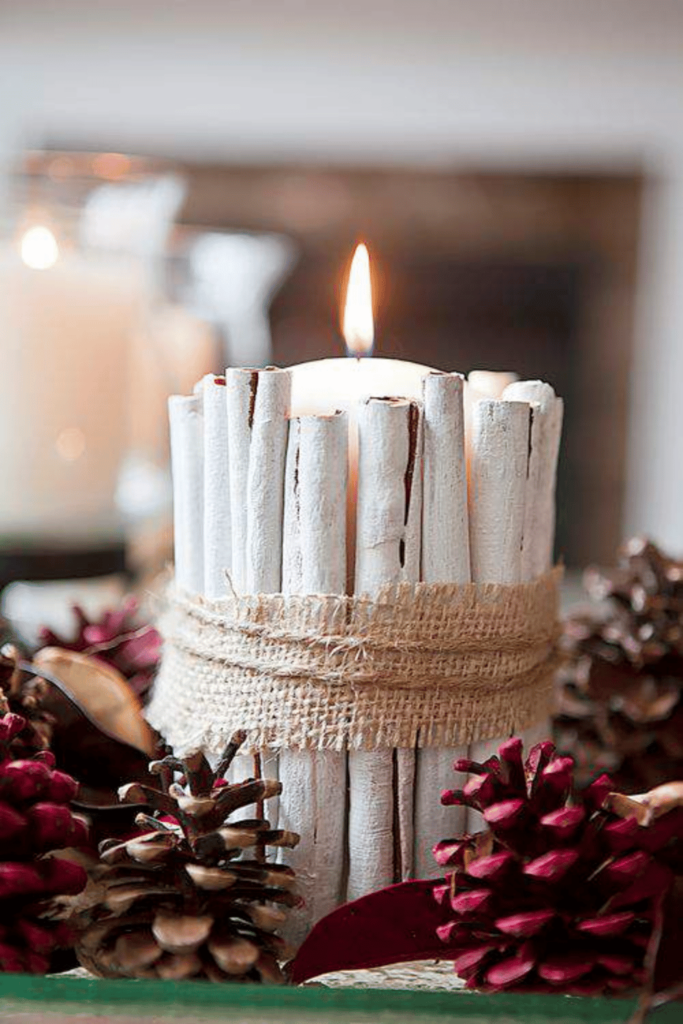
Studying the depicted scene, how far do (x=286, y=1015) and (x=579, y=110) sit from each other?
303cm

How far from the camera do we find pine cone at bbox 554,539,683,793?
0.46m

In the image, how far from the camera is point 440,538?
1.07ft

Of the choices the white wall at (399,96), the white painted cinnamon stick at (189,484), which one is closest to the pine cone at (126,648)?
the white painted cinnamon stick at (189,484)

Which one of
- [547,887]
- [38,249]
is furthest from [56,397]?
[547,887]

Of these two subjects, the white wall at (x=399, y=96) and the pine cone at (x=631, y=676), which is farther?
the white wall at (x=399, y=96)

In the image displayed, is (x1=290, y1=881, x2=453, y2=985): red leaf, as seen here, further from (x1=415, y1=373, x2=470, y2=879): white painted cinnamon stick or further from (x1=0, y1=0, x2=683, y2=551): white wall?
(x1=0, y1=0, x2=683, y2=551): white wall

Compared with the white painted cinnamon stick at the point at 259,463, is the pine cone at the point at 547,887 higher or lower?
lower

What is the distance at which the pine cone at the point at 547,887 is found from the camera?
0.88 feet

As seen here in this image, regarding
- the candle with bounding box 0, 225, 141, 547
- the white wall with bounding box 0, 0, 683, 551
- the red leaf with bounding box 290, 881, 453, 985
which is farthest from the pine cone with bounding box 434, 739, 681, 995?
the white wall with bounding box 0, 0, 683, 551

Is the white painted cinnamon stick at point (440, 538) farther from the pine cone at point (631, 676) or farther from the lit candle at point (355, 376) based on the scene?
the pine cone at point (631, 676)

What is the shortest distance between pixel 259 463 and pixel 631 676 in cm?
22

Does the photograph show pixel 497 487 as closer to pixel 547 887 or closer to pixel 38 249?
pixel 547 887

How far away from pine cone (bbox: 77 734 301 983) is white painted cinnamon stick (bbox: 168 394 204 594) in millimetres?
83

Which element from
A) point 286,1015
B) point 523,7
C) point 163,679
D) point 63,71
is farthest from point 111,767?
point 63,71
